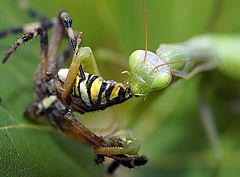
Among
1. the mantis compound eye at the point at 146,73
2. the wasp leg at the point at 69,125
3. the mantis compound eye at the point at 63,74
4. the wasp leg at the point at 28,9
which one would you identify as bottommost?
the wasp leg at the point at 69,125

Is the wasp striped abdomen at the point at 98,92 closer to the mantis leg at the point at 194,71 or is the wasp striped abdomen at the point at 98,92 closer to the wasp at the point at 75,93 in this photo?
the wasp at the point at 75,93

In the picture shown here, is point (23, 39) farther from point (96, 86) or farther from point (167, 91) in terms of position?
point (167, 91)

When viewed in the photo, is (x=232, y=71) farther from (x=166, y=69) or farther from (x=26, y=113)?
(x=26, y=113)

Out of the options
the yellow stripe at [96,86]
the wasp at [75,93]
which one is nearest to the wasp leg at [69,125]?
the wasp at [75,93]

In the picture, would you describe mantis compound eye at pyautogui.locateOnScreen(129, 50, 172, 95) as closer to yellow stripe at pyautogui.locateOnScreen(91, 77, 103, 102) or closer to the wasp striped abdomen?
the wasp striped abdomen

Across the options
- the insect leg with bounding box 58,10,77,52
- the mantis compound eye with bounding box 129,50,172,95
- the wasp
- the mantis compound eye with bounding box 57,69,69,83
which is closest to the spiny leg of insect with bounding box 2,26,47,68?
the wasp

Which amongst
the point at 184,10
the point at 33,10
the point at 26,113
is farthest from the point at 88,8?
the point at 26,113
